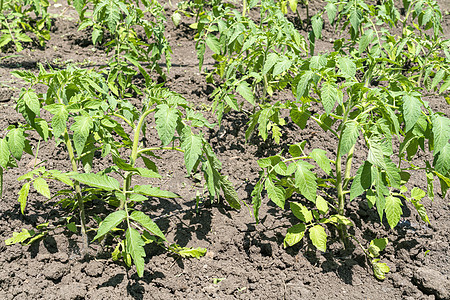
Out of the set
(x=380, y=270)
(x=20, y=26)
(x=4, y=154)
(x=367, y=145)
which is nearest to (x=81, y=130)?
(x=4, y=154)

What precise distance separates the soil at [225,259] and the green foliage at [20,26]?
172 cm

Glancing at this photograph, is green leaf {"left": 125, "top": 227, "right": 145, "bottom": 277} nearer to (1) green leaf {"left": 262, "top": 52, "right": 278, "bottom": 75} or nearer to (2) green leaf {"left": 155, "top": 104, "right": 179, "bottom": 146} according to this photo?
(2) green leaf {"left": 155, "top": 104, "right": 179, "bottom": 146}

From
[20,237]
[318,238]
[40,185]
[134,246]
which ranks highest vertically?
[40,185]

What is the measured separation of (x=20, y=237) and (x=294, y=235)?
4.65 ft

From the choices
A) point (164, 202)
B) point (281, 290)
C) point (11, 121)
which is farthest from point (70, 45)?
point (281, 290)

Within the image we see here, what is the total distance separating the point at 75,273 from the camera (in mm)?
2328

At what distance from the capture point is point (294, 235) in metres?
2.48

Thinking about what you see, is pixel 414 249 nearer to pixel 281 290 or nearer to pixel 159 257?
pixel 281 290

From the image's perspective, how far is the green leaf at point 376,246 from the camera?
8.25 ft

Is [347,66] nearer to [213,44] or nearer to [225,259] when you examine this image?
[225,259]

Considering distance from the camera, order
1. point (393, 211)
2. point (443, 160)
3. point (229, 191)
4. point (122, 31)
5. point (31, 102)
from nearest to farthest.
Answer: point (31, 102), point (443, 160), point (393, 211), point (229, 191), point (122, 31)

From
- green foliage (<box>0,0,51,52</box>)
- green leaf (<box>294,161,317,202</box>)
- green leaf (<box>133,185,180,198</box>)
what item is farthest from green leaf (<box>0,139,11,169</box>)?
green foliage (<box>0,0,51,52</box>)

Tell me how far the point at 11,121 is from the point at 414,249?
9.39ft

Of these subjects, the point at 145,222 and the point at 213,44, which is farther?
the point at 213,44
